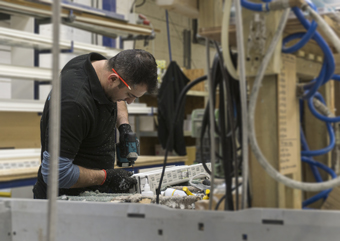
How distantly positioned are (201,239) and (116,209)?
22 centimetres

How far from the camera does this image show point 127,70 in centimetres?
191

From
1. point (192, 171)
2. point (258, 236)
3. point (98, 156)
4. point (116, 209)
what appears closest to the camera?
point (258, 236)

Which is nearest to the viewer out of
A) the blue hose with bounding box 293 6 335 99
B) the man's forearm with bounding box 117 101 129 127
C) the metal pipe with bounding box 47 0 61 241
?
the metal pipe with bounding box 47 0 61 241

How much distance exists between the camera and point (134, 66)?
6.24 feet

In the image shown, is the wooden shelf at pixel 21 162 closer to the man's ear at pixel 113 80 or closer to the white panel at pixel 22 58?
the white panel at pixel 22 58

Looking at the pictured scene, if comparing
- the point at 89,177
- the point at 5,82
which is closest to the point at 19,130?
the point at 5,82

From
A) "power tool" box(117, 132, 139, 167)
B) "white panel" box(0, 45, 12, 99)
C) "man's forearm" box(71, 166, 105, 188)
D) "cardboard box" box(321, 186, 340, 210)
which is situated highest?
"white panel" box(0, 45, 12, 99)

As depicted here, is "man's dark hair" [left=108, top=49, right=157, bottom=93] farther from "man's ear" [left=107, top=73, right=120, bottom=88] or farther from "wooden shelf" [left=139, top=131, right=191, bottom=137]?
"wooden shelf" [left=139, top=131, right=191, bottom=137]

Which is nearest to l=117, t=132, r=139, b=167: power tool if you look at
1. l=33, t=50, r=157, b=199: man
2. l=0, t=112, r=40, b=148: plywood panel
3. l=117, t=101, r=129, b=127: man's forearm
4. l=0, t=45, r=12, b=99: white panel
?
l=33, t=50, r=157, b=199: man

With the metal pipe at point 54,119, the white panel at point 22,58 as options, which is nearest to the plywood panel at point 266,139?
the metal pipe at point 54,119

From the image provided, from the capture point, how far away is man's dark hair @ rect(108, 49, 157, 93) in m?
1.91

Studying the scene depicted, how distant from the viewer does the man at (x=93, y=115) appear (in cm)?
173

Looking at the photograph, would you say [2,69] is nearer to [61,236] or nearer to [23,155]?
[23,155]

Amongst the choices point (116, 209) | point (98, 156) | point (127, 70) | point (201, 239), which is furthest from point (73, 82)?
point (201, 239)
